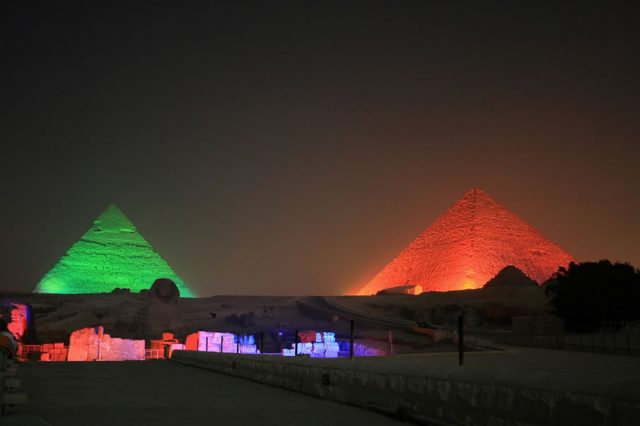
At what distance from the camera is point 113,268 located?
88438mm

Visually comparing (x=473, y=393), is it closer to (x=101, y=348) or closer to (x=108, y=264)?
(x=101, y=348)

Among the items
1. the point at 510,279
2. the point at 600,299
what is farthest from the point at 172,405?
the point at 510,279

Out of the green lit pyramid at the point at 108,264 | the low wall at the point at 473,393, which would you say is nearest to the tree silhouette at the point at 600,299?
the low wall at the point at 473,393

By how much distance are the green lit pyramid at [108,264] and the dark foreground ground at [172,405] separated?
75343mm

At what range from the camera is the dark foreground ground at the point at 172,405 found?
4.57 meters

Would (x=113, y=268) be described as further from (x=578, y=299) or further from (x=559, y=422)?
(x=559, y=422)

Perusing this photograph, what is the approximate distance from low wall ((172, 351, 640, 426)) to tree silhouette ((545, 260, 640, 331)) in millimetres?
24177

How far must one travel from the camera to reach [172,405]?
5.52 m

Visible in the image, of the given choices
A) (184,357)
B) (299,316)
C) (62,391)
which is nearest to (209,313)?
(299,316)

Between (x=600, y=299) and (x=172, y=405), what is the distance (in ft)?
84.8

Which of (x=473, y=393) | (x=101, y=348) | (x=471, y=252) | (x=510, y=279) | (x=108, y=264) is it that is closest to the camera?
(x=473, y=393)

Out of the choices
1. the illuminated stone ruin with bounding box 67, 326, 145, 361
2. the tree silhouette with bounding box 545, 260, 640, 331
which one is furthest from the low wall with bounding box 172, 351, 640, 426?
the tree silhouette with bounding box 545, 260, 640, 331

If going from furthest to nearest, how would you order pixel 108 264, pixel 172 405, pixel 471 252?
pixel 471 252 < pixel 108 264 < pixel 172 405

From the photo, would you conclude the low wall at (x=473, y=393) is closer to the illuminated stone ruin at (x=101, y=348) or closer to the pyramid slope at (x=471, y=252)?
the illuminated stone ruin at (x=101, y=348)
